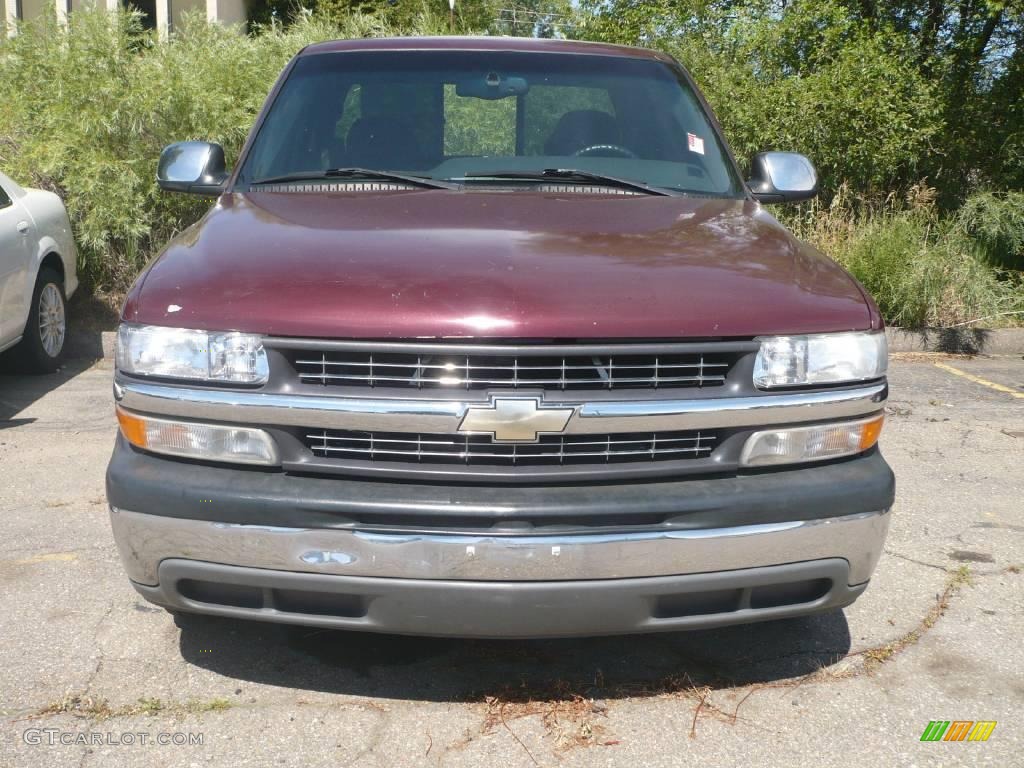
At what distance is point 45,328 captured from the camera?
7.38 m

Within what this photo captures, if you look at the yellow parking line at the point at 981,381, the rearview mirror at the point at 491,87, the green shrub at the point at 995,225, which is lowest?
the yellow parking line at the point at 981,381

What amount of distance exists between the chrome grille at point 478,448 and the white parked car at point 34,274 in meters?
4.64

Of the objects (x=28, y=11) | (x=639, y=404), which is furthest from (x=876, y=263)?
(x=28, y=11)

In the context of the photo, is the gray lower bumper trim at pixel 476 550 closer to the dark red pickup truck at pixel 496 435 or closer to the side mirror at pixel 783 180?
the dark red pickup truck at pixel 496 435

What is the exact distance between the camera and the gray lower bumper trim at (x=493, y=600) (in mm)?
2727

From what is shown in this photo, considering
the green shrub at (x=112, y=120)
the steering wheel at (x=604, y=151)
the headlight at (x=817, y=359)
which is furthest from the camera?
the green shrub at (x=112, y=120)

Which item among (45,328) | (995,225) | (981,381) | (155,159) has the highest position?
(155,159)

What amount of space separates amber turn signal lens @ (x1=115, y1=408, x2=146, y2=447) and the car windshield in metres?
1.28

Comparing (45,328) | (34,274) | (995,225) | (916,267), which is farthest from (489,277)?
(995,225)

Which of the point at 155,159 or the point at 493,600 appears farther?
the point at 155,159

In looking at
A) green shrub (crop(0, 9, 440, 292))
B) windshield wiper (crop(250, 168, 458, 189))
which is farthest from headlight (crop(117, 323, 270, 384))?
green shrub (crop(0, 9, 440, 292))

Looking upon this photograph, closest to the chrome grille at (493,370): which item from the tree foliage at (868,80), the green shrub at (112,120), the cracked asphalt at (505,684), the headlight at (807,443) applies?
the headlight at (807,443)

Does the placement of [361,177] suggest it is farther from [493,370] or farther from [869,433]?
[869,433]

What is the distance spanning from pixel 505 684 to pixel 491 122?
2.21m
